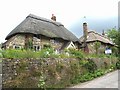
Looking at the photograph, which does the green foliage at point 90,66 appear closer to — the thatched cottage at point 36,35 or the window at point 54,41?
the thatched cottage at point 36,35

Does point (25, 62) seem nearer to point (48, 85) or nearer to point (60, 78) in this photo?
point (48, 85)

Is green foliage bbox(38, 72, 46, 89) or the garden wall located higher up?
the garden wall

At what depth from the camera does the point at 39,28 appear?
33.6 m

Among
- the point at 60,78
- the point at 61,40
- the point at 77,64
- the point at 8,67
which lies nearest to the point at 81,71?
the point at 77,64

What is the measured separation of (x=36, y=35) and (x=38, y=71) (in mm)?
18703

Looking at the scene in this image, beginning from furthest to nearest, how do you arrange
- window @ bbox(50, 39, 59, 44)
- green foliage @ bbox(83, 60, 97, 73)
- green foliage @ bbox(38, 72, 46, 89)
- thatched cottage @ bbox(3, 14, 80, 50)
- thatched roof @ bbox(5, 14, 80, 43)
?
window @ bbox(50, 39, 59, 44)
thatched roof @ bbox(5, 14, 80, 43)
thatched cottage @ bbox(3, 14, 80, 50)
green foliage @ bbox(83, 60, 97, 73)
green foliage @ bbox(38, 72, 46, 89)

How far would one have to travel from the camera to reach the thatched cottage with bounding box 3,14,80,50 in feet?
103

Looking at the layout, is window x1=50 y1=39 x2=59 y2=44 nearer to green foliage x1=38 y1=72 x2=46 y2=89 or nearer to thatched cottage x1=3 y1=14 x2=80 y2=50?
thatched cottage x1=3 y1=14 x2=80 y2=50

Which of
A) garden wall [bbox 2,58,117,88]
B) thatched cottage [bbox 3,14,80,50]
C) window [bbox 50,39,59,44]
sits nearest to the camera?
garden wall [bbox 2,58,117,88]

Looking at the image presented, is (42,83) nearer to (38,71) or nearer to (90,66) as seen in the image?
(38,71)

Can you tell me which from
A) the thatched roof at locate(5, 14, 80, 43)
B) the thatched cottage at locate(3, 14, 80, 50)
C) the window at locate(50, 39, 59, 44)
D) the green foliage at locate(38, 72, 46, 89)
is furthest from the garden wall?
the window at locate(50, 39, 59, 44)

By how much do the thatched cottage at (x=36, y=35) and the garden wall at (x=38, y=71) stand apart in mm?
13406

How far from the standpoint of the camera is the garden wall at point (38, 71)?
Answer: 1283cm

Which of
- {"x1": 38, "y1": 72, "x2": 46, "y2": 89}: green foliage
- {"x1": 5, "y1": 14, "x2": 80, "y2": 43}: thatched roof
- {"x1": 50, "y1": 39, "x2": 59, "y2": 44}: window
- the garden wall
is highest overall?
{"x1": 5, "y1": 14, "x2": 80, "y2": 43}: thatched roof
